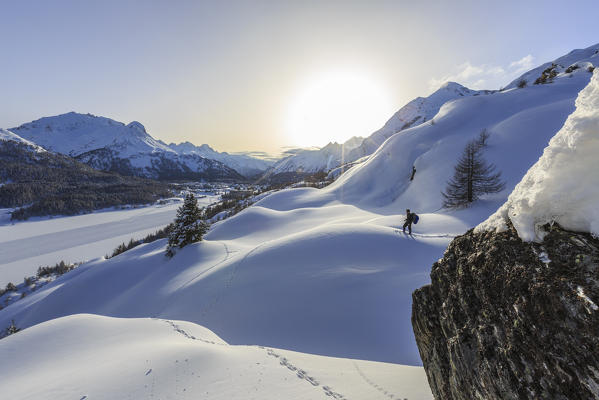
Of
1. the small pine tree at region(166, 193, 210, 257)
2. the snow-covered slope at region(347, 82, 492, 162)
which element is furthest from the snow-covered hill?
the snow-covered slope at region(347, 82, 492, 162)

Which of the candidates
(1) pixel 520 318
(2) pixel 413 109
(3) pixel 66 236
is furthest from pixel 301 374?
(2) pixel 413 109

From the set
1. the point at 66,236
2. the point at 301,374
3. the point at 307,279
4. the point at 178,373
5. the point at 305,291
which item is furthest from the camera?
the point at 66,236

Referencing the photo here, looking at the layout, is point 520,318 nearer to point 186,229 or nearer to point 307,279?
point 307,279

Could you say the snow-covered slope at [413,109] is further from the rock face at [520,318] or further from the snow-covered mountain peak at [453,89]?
the rock face at [520,318]

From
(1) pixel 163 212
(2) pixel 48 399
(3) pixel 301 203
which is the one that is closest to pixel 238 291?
(2) pixel 48 399

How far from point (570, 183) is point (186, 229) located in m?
23.8

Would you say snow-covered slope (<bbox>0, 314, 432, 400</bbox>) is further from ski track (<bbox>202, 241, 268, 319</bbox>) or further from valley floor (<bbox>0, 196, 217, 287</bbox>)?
valley floor (<bbox>0, 196, 217, 287</bbox>)

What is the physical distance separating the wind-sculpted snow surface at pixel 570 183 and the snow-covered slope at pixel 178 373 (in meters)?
4.39

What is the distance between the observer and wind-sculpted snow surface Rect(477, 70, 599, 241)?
7.04 ft

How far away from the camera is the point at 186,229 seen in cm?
2156

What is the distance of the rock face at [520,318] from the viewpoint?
6.66 ft

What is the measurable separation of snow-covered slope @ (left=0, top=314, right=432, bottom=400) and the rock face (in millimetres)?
2350

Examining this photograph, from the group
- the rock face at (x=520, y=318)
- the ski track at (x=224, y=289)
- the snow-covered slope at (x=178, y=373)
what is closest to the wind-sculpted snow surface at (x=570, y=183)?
the rock face at (x=520, y=318)

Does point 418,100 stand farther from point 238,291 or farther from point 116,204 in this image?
point 116,204
